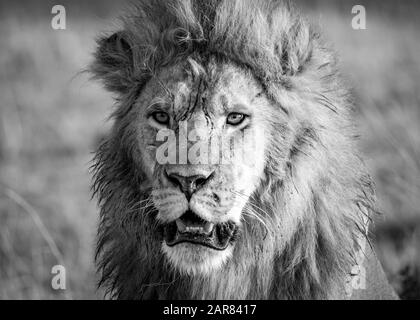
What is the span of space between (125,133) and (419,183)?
11.3 ft

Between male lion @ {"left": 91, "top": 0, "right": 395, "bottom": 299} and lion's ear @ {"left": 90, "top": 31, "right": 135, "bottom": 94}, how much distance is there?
0.6 inches

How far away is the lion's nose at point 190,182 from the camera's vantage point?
4.23 meters

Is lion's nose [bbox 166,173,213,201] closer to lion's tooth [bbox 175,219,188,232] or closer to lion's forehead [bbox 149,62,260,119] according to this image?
lion's tooth [bbox 175,219,188,232]

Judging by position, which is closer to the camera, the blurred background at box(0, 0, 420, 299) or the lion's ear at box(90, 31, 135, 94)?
the lion's ear at box(90, 31, 135, 94)

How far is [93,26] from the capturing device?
49.8 feet

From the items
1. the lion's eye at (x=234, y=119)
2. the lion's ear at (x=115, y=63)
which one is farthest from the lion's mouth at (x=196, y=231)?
the lion's ear at (x=115, y=63)

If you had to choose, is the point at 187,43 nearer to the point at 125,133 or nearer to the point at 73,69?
the point at 125,133

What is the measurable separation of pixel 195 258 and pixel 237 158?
58 centimetres

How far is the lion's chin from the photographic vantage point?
440cm

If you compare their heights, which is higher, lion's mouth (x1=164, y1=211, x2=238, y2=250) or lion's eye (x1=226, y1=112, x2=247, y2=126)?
lion's eye (x1=226, y1=112, x2=247, y2=126)

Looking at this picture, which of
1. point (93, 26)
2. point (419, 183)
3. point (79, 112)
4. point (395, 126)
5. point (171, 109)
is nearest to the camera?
point (171, 109)

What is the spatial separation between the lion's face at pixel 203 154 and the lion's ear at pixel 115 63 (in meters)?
0.39

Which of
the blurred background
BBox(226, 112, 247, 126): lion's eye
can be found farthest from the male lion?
the blurred background

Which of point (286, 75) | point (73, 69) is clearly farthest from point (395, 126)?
point (73, 69)
